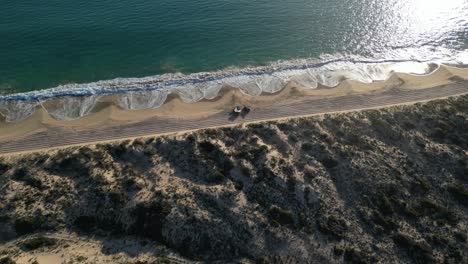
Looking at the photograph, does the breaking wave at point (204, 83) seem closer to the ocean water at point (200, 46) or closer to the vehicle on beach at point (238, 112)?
the ocean water at point (200, 46)

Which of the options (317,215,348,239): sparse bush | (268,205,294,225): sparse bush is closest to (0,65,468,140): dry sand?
(268,205,294,225): sparse bush

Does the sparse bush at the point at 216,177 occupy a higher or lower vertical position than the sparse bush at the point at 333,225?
higher

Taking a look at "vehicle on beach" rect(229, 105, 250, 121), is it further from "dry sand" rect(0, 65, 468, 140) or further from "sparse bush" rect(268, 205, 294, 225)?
"sparse bush" rect(268, 205, 294, 225)

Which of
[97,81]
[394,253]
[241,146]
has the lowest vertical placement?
[394,253]

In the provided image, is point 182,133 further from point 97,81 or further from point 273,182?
point 97,81

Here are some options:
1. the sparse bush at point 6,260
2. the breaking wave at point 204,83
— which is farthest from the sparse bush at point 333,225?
the sparse bush at point 6,260

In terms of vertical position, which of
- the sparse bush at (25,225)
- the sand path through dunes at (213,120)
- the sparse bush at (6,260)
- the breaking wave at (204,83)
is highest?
the breaking wave at (204,83)

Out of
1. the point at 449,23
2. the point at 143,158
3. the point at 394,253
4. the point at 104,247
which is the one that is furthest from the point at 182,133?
the point at 449,23
